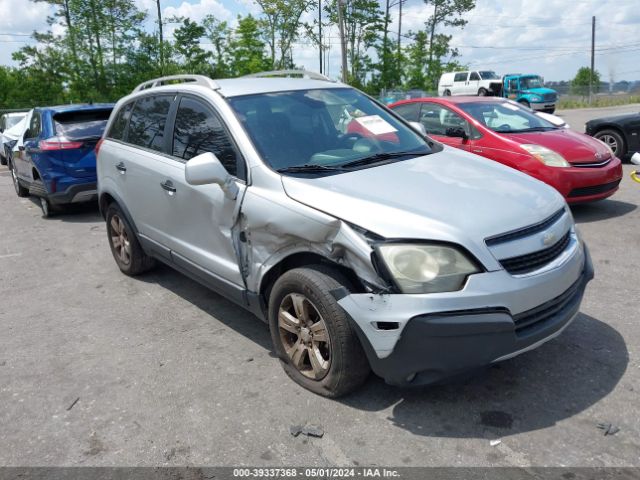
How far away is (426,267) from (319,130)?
156 centimetres

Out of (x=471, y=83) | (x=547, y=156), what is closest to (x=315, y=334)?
(x=547, y=156)

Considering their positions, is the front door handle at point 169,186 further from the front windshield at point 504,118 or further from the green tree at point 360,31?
the green tree at point 360,31

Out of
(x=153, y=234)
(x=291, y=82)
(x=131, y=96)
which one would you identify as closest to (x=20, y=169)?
(x=131, y=96)

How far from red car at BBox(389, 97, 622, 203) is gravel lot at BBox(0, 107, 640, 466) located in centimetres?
210

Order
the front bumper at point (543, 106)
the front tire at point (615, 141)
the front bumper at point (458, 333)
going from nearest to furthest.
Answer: the front bumper at point (458, 333)
the front tire at point (615, 141)
the front bumper at point (543, 106)

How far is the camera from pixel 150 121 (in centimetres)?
469

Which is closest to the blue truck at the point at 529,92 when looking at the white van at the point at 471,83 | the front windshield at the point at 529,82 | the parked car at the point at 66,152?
the front windshield at the point at 529,82

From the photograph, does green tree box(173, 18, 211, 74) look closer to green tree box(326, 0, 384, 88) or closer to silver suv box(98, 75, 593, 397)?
green tree box(326, 0, 384, 88)

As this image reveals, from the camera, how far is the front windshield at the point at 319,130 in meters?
3.56

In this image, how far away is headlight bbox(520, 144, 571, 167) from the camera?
6.66 m

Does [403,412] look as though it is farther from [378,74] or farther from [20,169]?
[378,74]

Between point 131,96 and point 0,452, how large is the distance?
3371 mm

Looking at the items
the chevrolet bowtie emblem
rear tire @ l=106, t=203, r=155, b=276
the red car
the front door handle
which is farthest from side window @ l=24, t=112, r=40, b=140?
the chevrolet bowtie emblem

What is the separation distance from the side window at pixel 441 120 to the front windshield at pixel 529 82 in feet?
85.0
